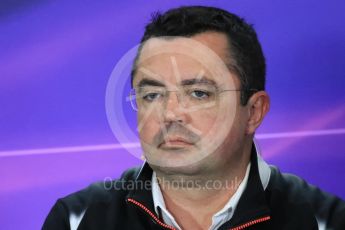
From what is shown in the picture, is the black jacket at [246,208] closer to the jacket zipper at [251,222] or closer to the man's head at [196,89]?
the jacket zipper at [251,222]

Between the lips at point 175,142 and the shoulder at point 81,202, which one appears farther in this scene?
the shoulder at point 81,202

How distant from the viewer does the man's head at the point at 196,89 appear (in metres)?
1.50

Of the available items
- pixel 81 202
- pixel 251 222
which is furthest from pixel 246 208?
pixel 81 202

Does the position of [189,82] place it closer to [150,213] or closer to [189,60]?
[189,60]

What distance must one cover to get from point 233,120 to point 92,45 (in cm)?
57

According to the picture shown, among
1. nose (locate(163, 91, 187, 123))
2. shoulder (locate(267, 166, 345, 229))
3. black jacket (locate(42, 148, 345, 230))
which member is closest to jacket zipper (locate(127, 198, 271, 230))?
black jacket (locate(42, 148, 345, 230))

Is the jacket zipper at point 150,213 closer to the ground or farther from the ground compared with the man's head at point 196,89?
closer to the ground

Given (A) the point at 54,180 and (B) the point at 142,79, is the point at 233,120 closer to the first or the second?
(B) the point at 142,79

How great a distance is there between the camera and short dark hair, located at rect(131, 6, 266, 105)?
157 centimetres

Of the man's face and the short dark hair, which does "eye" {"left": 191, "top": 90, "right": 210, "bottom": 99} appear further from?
the short dark hair

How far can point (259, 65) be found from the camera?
65.4 inches

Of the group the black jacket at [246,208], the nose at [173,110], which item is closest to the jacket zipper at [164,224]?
the black jacket at [246,208]

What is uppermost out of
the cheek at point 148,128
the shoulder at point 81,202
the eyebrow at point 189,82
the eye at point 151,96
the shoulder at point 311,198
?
the eyebrow at point 189,82

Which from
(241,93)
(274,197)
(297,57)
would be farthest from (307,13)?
(274,197)
